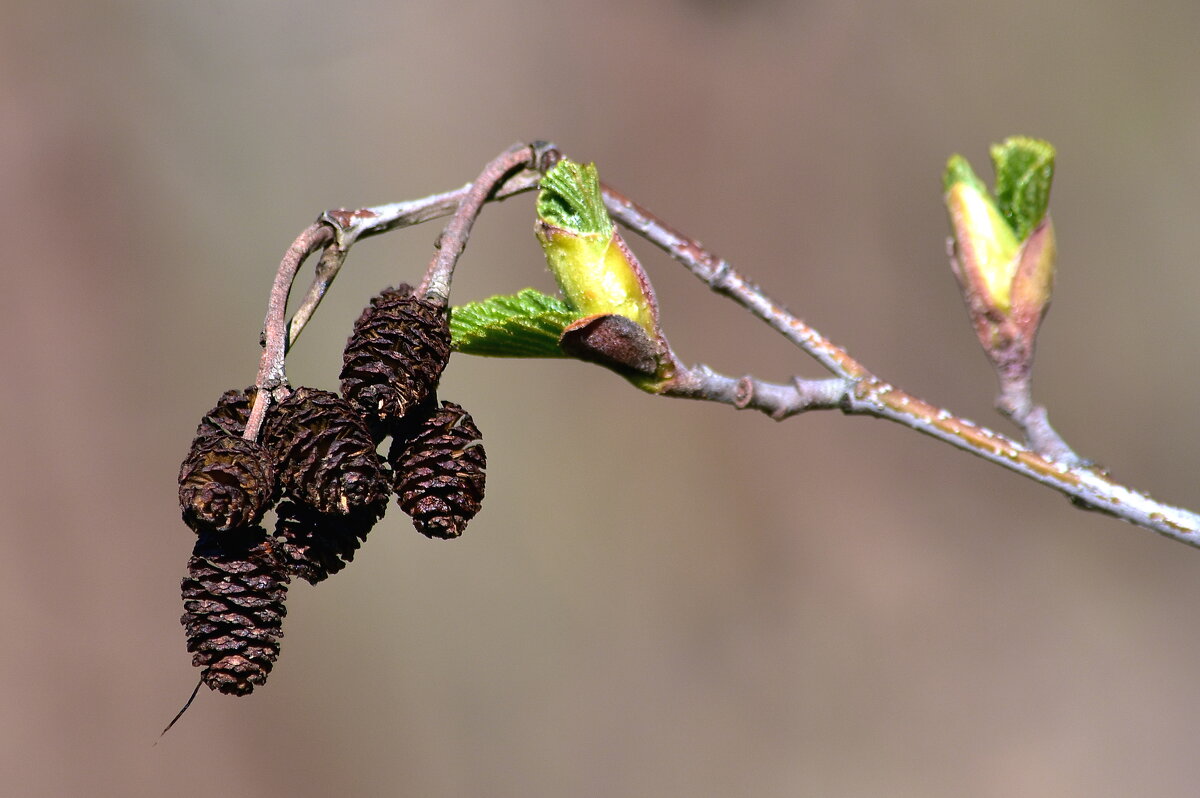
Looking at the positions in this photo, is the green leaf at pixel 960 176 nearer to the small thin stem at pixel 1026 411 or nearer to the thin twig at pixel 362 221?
the small thin stem at pixel 1026 411

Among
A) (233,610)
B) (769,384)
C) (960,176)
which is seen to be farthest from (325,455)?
(960,176)

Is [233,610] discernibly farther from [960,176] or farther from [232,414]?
[960,176]

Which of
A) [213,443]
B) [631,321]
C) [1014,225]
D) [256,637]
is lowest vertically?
[256,637]

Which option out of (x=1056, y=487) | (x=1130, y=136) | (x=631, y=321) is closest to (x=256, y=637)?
(x=631, y=321)

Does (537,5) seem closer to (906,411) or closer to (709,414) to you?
(709,414)

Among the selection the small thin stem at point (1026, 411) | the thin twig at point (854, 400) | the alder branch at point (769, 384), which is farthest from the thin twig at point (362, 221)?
the small thin stem at point (1026, 411)

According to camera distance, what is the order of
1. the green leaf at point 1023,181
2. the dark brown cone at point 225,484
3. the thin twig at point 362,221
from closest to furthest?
the dark brown cone at point 225,484 → the thin twig at point 362,221 → the green leaf at point 1023,181

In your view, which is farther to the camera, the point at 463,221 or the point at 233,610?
the point at 463,221
